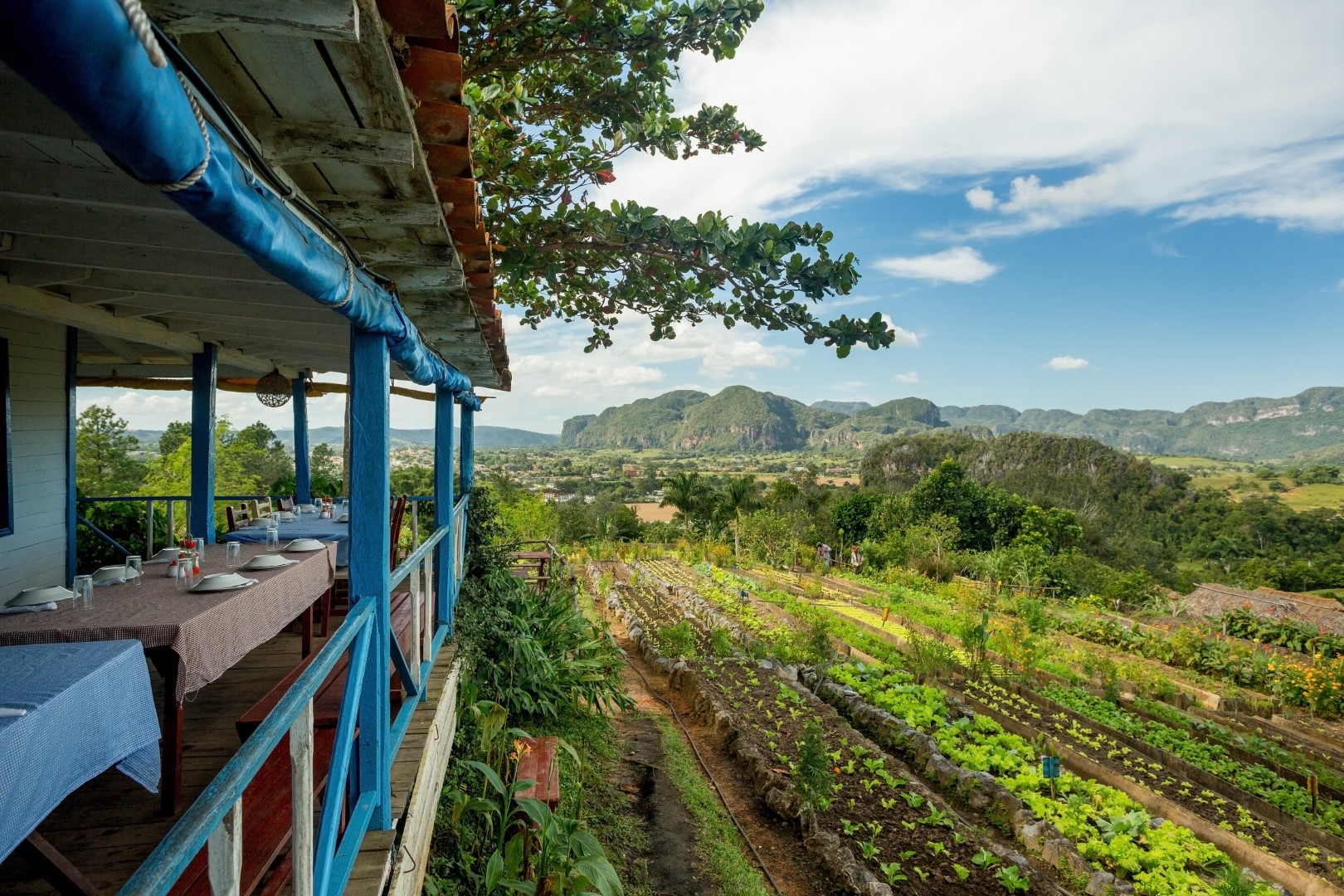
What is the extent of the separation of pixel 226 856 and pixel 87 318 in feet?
15.0

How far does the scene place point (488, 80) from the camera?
442cm

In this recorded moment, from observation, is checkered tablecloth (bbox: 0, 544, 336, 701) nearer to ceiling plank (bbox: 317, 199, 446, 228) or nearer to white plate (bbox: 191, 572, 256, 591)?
white plate (bbox: 191, 572, 256, 591)

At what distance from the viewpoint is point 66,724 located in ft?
5.94

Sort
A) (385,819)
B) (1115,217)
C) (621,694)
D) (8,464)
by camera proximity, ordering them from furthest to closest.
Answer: (1115,217) < (621,694) < (8,464) < (385,819)

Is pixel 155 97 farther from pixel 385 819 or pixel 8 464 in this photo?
pixel 8 464

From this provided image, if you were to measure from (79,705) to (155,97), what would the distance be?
1860 mm

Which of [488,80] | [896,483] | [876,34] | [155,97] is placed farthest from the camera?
[896,483]

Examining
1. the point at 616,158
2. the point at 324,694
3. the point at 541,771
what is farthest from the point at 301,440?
the point at 324,694

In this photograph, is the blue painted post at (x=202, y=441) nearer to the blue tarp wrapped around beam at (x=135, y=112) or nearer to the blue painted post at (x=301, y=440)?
the blue painted post at (x=301, y=440)

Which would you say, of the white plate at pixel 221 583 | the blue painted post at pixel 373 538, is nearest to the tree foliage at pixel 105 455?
the white plate at pixel 221 583

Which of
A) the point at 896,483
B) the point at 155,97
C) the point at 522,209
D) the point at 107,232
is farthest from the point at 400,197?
the point at 896,483

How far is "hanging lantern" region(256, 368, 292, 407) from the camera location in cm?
727

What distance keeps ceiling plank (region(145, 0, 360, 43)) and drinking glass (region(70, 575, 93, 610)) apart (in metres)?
2.66

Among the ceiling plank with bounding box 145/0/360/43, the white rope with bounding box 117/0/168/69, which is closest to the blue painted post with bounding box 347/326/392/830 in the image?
the ceiling plank with bounding box 145/0/360/43
